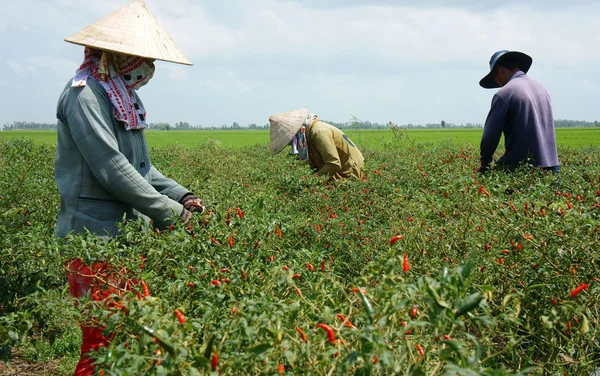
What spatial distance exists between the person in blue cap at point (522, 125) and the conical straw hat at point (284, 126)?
6.12 ft

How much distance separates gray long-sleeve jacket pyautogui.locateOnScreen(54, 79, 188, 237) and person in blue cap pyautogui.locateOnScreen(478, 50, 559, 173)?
2.79 meters

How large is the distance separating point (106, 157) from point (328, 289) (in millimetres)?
1186

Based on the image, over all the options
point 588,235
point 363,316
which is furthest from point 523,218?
point 363,316

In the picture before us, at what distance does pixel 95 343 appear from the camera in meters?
2.48

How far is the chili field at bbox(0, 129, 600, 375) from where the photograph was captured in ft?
4.42

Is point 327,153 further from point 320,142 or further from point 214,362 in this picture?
point 214,362

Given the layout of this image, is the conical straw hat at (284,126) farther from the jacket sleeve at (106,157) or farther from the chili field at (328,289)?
the jacket sleeve at (106,157)

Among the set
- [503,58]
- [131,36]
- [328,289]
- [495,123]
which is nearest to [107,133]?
[131,36]

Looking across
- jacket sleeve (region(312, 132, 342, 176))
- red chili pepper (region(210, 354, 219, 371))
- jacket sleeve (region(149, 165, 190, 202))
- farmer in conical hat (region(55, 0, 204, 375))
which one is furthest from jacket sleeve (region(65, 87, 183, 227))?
jacket sleeve (region(312, 132, 342, 176))

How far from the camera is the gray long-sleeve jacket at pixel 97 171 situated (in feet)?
8.26

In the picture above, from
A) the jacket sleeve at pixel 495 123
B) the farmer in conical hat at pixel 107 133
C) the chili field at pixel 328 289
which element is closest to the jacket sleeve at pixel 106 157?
the farmer in conical hat at pixel 107 133

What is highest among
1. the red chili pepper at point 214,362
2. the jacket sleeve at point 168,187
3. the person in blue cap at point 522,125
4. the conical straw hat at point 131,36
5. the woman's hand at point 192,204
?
the conical straw hat at point 131,36

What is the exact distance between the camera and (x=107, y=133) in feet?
8.39

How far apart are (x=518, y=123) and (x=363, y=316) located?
3.29 meters
